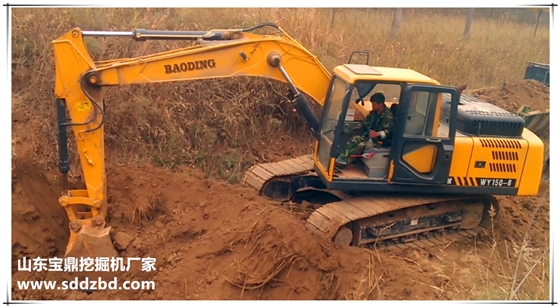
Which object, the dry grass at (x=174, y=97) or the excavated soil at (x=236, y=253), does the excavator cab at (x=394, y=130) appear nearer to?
the excavated soil at (x=236, y=253)

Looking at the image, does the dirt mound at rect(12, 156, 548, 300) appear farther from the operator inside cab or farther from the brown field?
the operator inside cab

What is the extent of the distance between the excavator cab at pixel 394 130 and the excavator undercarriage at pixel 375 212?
1.01 ft

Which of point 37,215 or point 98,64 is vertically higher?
point 98,64

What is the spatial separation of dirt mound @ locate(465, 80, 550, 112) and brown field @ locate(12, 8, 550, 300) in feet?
0.13

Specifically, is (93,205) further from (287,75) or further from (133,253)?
(287,75)

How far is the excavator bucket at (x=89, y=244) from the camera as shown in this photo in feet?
20.2

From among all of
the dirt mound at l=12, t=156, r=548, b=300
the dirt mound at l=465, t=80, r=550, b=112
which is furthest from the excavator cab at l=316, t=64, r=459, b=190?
the dirt mound at l=465, t=80, r=550, b=112

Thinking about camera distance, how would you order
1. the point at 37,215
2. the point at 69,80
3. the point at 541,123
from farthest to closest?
the point at 541,123
the point at 37,215
the point at 69,80

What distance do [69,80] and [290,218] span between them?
2.82 metres

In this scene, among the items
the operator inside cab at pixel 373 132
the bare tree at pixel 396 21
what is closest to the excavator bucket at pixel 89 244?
the operator inside cab at pixel 373 132

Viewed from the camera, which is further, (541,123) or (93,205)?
(541,123)

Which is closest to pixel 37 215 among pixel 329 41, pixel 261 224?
pixel 261 224

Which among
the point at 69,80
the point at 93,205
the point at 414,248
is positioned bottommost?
the point at 414,248

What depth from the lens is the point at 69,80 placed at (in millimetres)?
5938
